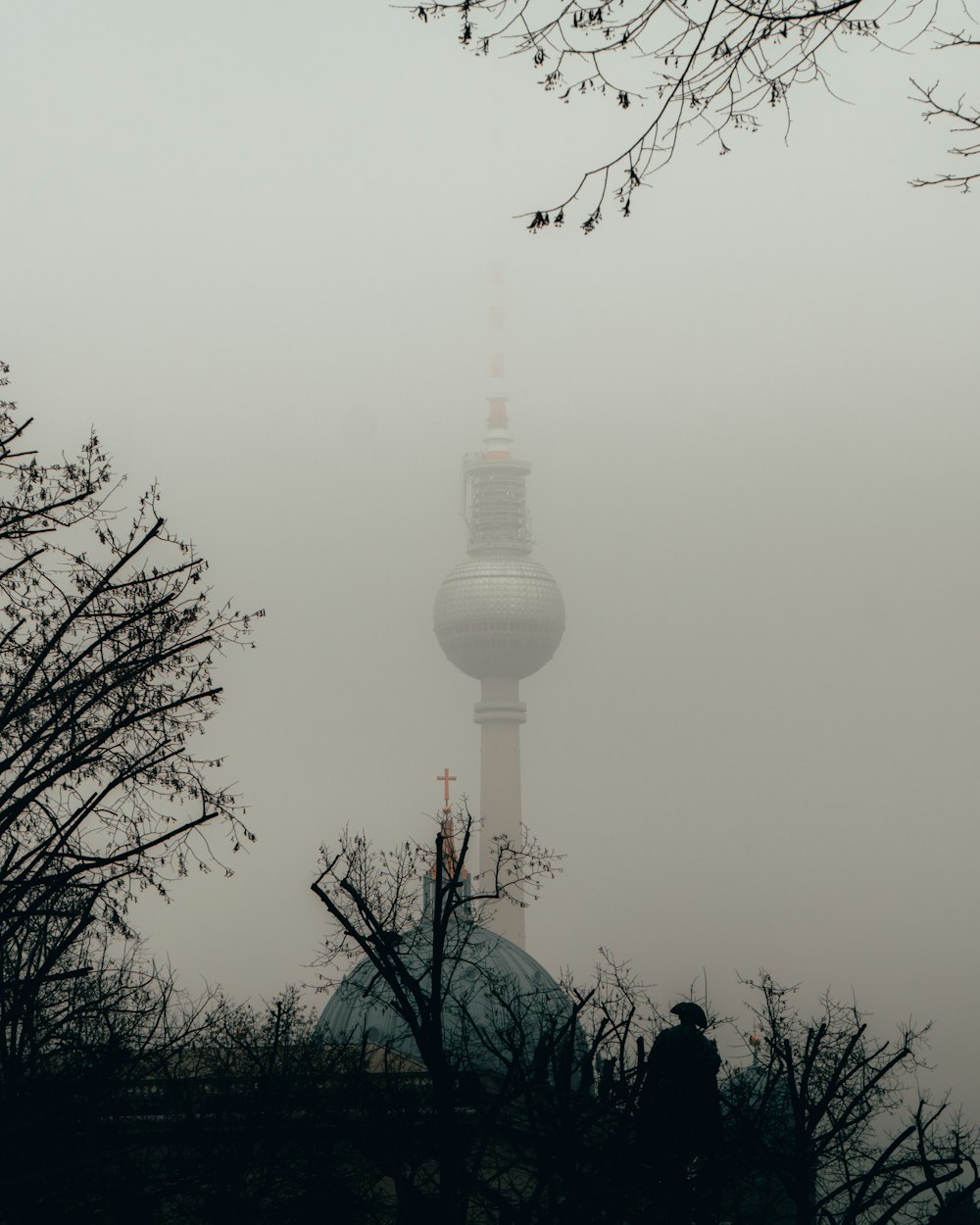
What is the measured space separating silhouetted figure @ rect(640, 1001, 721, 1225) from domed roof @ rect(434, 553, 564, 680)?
17763 centimetres

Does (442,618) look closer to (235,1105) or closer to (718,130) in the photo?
(235,1105)

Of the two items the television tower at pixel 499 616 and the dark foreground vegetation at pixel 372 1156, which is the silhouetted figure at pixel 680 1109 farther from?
the television tower at pixel 499 616

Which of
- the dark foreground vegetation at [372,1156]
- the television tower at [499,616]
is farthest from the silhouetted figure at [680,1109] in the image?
the television tower at [499,616]

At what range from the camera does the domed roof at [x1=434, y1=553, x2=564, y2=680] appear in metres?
193

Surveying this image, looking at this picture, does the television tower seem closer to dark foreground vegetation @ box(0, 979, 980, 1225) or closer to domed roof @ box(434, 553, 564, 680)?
domed roof @ box(434, 553, 564, 680)

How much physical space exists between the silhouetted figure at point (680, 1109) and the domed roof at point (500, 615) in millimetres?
177633

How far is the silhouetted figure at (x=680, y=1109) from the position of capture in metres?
13.6

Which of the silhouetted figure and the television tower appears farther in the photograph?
the television tower

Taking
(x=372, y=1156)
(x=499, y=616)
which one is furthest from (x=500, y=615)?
(x=372, y=1156)

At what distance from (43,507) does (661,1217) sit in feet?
26.5

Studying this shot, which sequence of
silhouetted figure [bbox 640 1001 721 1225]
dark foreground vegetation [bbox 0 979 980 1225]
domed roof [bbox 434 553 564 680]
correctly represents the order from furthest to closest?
domed roof [bbox 434 553 564 680], silhouetted figure [bbox 640 1001 721 1225], dark foreground vegetation [bbox 0 979 980 1225]

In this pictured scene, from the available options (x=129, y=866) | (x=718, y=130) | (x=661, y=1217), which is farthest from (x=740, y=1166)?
(x=718, y=130)

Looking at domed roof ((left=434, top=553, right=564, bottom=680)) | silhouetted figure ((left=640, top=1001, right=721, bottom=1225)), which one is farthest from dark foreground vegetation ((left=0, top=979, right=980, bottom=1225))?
domed roof ((left=434, top=553, right=564, bottom=680))

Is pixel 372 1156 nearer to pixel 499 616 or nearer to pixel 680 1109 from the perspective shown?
pixel 680 1109
